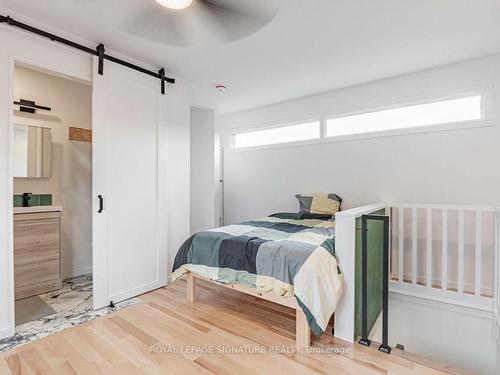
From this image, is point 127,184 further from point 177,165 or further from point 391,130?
point 391,130

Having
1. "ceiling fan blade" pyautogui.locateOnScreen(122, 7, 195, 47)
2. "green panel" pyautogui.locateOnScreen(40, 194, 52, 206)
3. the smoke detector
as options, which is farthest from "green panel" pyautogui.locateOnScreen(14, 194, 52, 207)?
the smoke detector

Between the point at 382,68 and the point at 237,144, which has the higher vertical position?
the point at 382,68

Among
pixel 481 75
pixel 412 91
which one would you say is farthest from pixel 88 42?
pixel 481 75

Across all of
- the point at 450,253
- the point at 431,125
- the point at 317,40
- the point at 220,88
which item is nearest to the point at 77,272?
the point at 220,88

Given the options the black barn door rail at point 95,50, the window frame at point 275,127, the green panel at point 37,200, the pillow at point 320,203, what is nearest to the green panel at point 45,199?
the green panel at point 37,200

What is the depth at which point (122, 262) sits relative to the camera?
8.79 feet

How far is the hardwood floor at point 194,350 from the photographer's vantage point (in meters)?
1.68

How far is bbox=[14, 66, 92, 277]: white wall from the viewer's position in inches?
121

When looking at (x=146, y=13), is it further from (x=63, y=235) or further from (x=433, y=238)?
(x=433, y=238)

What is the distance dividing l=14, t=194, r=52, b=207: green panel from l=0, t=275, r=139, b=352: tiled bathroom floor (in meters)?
0.98

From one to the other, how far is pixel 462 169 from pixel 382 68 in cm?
141

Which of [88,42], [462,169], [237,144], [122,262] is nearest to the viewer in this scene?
[88,42]

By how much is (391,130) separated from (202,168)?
2.61m

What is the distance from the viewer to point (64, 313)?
7.90 feet
